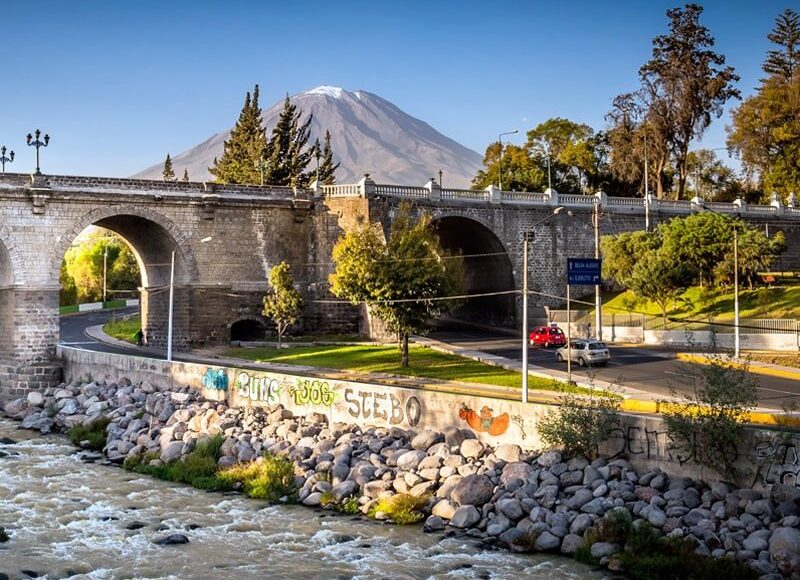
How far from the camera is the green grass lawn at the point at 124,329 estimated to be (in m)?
66.9

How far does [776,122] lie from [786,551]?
63320 mm

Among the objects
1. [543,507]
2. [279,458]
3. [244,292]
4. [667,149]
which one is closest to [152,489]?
[279,458]

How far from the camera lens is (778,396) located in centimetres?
3409

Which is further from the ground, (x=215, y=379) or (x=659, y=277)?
Answer: (x=659, y=277)

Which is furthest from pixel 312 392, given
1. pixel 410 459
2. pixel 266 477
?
pixel 410 459

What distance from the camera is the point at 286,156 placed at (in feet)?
322

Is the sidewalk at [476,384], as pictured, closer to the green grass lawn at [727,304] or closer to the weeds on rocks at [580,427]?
the weeds on rocks at [580,427]

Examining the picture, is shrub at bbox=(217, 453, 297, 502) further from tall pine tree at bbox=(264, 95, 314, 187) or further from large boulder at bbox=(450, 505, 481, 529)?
tall pine tree at bbox=(264, 95, 314, 187)

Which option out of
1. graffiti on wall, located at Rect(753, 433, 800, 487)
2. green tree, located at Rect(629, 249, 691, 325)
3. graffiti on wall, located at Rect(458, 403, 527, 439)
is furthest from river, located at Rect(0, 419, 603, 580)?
green tree, located at Rect(629, 249, 691, 325)

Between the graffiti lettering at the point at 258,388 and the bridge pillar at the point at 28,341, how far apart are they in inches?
699

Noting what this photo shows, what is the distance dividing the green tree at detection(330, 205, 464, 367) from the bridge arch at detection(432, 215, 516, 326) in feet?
51.9

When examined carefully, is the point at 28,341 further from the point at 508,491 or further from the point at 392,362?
the point at 508,491

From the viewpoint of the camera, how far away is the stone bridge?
51500 millimetres

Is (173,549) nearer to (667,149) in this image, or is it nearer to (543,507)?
(543,507)
